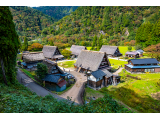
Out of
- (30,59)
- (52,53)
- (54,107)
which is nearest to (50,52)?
(52,53)

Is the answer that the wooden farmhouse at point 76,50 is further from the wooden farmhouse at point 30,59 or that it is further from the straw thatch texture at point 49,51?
the wooden farmhouse at point 30,59

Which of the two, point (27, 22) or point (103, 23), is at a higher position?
point (27, 22)

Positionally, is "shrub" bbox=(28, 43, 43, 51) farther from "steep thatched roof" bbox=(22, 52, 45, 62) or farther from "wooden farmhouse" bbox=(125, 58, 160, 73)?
"wooden farmhouse" bbox=(125, 58, 160, 73)

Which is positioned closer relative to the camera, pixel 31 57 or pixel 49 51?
pixel 31 57

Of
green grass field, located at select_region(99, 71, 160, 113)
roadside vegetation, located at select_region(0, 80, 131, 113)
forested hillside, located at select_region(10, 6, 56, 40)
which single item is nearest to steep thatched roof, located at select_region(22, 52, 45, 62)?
green grass field, located at select_region(99, 71, 160, 113)

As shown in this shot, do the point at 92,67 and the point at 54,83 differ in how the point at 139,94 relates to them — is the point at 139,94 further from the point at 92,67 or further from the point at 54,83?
the point at 54,83

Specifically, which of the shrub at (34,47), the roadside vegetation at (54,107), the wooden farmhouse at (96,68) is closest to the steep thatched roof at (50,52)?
the shrub at (34,47)

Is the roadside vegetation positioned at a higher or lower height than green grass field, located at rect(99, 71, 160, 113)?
higher
